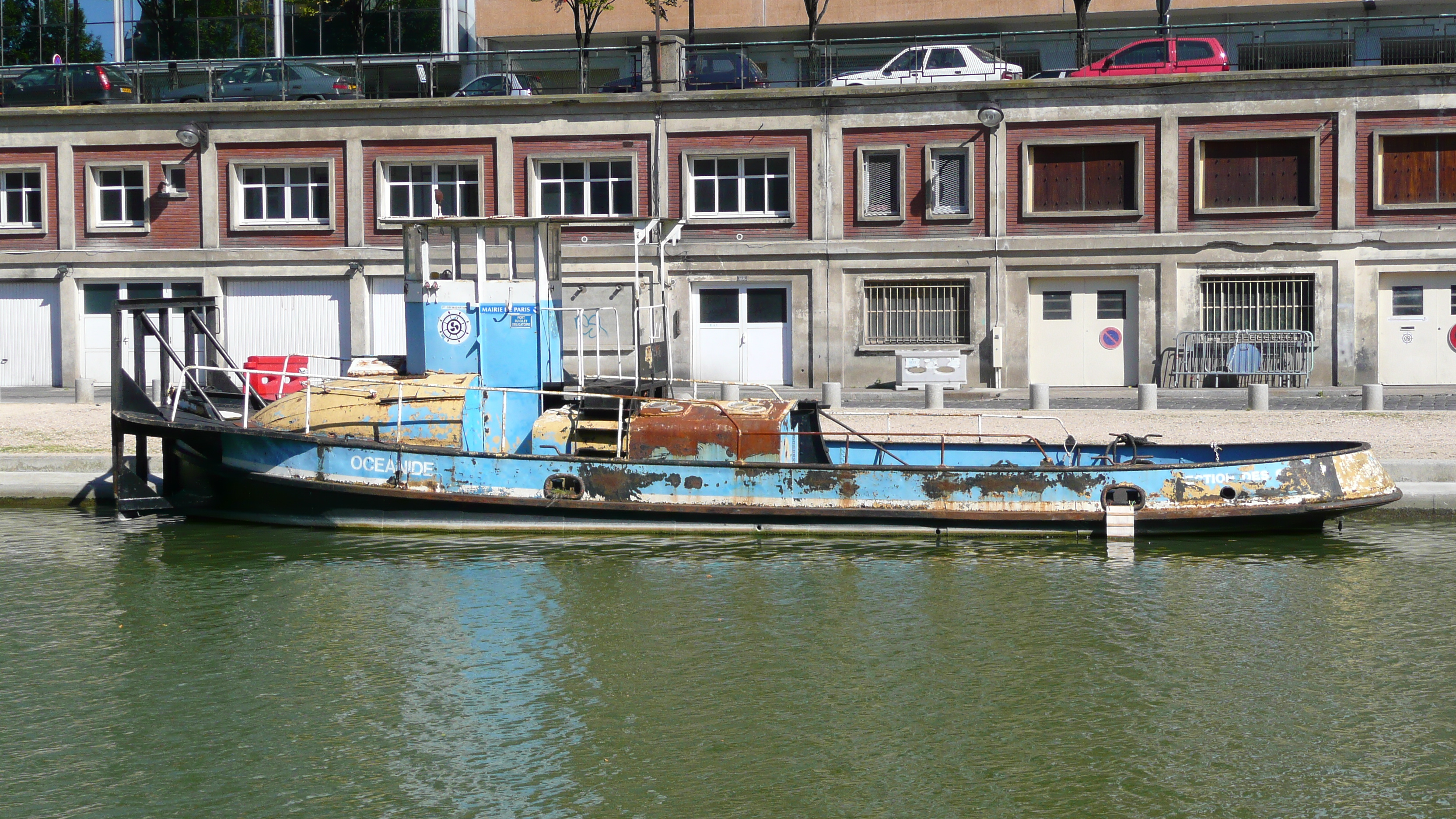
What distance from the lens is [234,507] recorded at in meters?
16.8

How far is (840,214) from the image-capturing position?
3106 centimetres

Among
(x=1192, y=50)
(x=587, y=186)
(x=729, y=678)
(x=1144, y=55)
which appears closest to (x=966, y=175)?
(x=1144, y=55)

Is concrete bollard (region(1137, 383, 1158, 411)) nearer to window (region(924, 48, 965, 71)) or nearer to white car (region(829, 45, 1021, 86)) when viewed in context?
white car (region(829, 45, 1021, 86))

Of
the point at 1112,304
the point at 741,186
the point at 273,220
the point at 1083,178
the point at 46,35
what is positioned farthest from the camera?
the point at 46,35

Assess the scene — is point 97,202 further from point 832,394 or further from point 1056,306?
point 1056,306

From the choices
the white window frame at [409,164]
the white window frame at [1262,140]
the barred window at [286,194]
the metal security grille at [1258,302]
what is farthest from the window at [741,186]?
the metal security grille at [1258,302]

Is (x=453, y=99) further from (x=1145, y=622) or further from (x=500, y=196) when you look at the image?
(x=1145, y=622)

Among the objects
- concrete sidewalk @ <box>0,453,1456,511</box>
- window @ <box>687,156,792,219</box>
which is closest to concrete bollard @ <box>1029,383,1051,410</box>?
concrete sidewalk @ <box>0,453,1456,511</box>

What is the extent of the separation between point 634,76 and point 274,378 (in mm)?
12723

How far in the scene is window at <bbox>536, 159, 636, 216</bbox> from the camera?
104ft

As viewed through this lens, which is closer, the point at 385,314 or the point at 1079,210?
the point at 1079,210

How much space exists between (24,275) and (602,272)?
13.3 meters

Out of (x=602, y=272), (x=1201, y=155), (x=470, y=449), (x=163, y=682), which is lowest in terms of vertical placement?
(x=163, y=682)

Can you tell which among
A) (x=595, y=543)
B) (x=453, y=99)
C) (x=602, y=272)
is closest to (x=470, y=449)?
(x=595, y=543)
